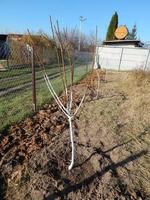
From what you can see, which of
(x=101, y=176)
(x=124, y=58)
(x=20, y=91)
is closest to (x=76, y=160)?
(x=101, y=176)

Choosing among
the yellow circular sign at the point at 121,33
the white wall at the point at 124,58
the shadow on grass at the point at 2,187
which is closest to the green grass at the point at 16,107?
the shadow on grass at the point at 2,187

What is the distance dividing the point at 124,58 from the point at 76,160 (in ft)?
49.3

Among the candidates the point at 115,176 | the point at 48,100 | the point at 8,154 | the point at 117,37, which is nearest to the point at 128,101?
the point at 48,100

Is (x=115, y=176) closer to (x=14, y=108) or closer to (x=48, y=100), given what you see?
(x=14, y=108)

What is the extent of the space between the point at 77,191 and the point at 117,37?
20.5 meters

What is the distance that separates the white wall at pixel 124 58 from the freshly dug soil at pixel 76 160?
12795 mm

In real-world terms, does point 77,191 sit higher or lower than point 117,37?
lower

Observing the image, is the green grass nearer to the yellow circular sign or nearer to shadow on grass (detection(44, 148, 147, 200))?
shadow on grass (detection(44, 148, 147, 200))

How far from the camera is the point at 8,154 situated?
9.40 ft

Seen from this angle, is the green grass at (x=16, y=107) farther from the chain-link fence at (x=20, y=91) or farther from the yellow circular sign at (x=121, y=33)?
the yellow circular sign at (x=121, y=33)

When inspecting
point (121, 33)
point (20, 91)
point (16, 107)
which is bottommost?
point (20, 91)

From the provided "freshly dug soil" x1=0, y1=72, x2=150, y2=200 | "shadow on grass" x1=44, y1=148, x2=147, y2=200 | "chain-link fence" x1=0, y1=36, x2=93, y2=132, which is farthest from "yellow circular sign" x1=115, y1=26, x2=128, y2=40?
"shadow on grass" x1=44, y1=148, x2=147, y2=200

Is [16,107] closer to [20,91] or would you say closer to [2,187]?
[20,91]

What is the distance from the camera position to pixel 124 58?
16641 millimetres
